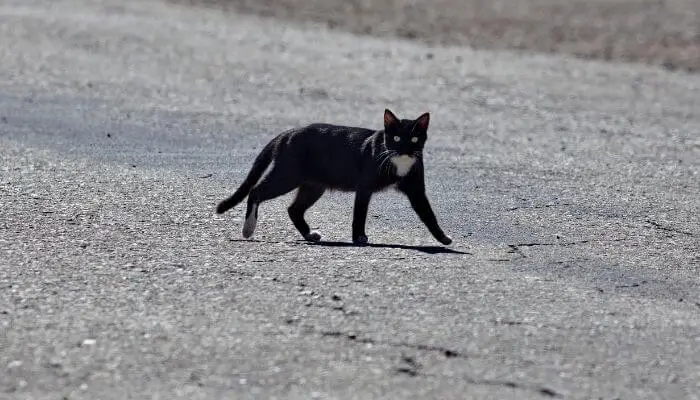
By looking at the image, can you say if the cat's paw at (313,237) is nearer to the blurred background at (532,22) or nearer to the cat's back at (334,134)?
the cat's back at (334,134)

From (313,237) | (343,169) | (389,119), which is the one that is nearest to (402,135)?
(389,119)

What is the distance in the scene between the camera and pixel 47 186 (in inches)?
397

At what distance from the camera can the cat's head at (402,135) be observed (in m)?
8.50

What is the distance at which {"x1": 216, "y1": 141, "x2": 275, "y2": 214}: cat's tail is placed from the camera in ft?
29.7

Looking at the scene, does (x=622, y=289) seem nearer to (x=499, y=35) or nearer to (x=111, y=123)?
(x=111, y=123)

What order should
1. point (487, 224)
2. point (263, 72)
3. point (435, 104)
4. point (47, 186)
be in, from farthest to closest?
point (263, 72) < point (435, 104) < point (47, 186) < point (487, 224)

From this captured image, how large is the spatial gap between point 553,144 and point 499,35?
9389mm

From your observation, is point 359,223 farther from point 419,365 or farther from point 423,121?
point 419,365

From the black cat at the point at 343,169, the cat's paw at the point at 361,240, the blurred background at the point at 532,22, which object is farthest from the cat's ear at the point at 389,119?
the blurred background at the point at 532,22

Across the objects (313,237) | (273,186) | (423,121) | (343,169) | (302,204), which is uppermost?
(423,121)

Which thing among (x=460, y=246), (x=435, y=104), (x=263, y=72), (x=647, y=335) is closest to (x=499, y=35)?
(x=263, y=72)

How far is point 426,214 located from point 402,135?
19.3 inches

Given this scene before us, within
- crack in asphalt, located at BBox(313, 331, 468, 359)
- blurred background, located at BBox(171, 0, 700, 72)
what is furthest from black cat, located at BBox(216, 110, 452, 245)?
blurred background, located at BBox(171, 0, 700, 72)

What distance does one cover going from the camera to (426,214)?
8.59 meters
